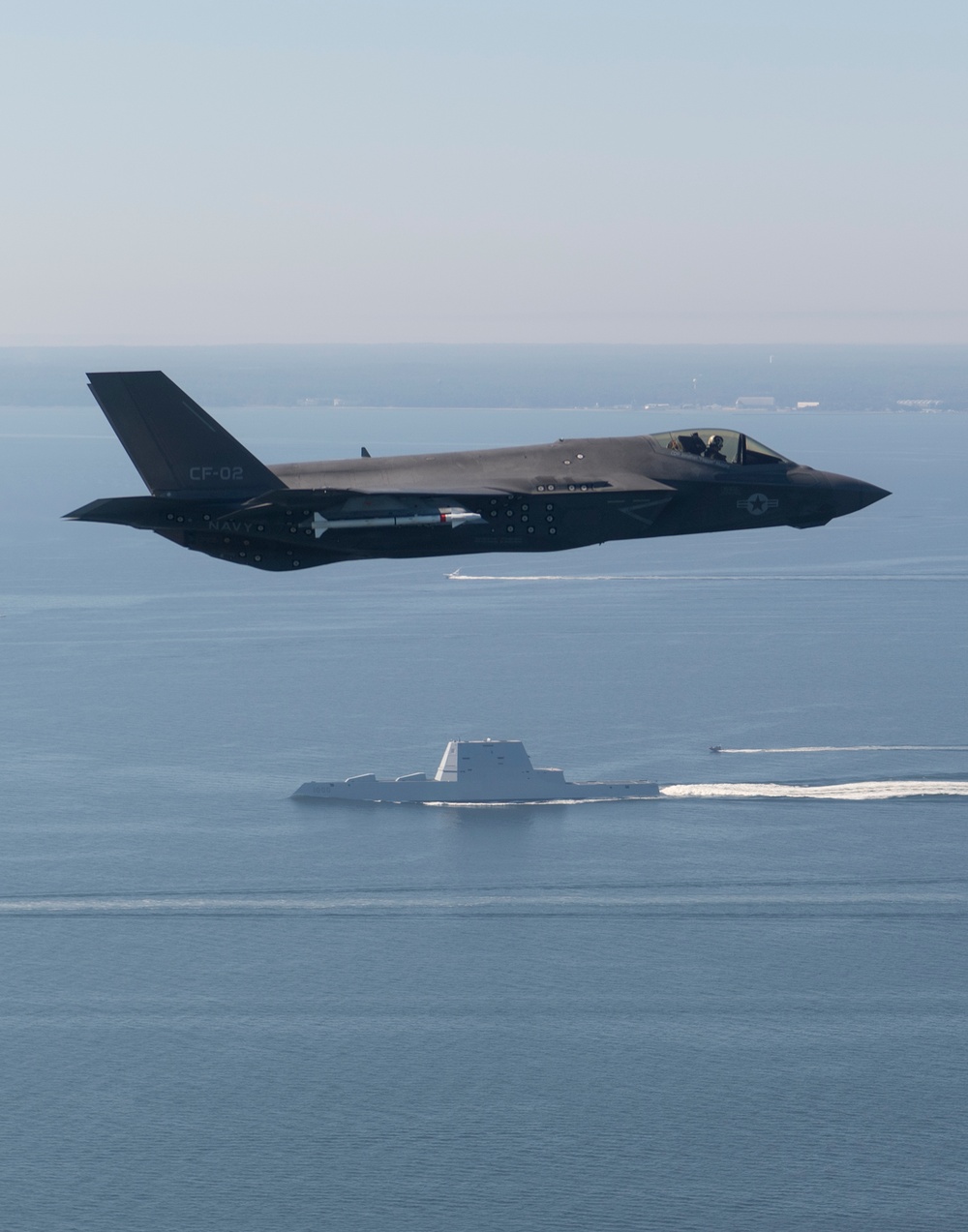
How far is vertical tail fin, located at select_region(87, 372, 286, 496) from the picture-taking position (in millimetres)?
34438

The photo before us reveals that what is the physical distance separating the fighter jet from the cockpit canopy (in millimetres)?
2751

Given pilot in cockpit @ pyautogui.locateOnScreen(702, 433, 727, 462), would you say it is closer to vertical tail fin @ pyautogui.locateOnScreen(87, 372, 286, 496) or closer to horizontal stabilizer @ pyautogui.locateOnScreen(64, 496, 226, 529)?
vertical tail fin @ pyautogui.locateOnScreen(87, 372, 286, 496)

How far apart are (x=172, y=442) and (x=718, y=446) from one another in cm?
1517

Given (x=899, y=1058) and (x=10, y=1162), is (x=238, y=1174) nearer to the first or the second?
(x=10, y=1162)

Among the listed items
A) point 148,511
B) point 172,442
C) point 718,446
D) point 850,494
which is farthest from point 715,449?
point 148,511

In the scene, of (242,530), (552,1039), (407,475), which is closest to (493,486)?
(407,475)

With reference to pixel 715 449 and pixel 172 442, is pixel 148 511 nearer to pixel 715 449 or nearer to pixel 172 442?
pixel 172 442

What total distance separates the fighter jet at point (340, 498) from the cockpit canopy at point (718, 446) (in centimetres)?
275

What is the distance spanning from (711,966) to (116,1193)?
74.7 metres

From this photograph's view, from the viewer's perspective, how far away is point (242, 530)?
34.1 meters

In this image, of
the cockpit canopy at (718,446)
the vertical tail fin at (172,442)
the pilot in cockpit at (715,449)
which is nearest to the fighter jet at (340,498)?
the vertical tail fin at (172,442)

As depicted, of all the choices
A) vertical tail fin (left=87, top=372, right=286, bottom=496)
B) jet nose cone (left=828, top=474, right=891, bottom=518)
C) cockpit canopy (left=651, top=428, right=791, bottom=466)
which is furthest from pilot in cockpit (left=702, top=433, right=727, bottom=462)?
vertical tail fin (left=87, top=372, right=286, bottom=496)

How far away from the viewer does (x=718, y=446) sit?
40562 mm

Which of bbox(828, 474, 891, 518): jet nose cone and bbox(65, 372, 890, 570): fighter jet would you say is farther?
bbox(828, 474, 891, 518): jet nose cone
